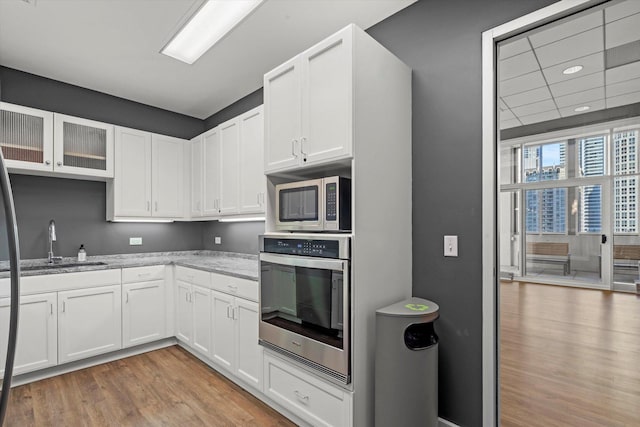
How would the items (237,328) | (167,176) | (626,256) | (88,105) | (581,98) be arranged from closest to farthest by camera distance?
(626,256) < (581,98) < (237,328) < (88,105) < (167,176)

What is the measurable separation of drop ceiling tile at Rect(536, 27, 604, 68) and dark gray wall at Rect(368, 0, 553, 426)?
0.24 metres

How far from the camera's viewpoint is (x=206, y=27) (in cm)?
255

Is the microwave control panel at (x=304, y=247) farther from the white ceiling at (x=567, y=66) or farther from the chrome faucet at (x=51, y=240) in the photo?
the chrome faucet at (x=51, y=240)

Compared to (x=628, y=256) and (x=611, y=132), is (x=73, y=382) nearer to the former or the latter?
(x=628, y=256)

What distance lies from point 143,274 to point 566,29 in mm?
3867

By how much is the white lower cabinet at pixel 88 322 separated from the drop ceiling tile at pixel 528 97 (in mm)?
3609

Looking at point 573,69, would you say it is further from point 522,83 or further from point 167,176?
point 167,176

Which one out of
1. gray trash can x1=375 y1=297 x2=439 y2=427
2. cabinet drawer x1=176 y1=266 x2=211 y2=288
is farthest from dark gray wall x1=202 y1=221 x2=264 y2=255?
gray trash can x1=375 y1=297 x2=439 y2=427

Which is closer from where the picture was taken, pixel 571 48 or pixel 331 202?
pixel 571 48

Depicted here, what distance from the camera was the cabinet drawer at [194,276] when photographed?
3.10m

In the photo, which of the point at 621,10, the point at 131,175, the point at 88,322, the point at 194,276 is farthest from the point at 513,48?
the point at 88,322

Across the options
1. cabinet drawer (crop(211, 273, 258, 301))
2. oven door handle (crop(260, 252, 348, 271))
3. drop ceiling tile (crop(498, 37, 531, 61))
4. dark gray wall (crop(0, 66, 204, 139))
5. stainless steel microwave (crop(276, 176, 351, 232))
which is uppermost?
A: dark gray wall (crop(0, 66, 204, 139))

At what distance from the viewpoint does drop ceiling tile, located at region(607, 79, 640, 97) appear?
154cm

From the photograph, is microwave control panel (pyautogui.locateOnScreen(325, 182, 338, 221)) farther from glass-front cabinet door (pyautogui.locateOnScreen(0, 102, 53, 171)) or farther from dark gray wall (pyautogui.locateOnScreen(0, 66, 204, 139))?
dark gray wall (pyautogui.locateOnScreen(0, 66, 204, 139))
